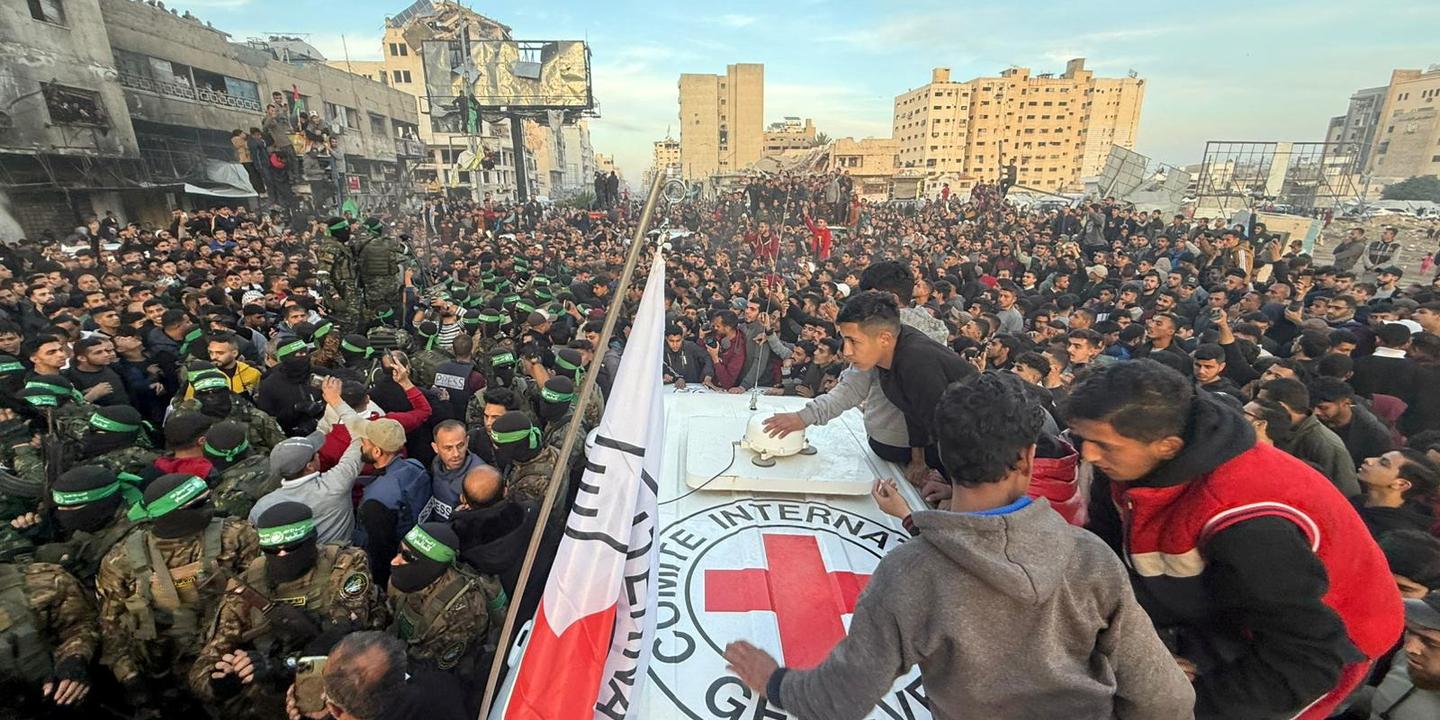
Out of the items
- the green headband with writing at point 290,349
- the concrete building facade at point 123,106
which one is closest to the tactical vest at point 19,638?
the green headband with writing at point 290,349

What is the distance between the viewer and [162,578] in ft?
8.70

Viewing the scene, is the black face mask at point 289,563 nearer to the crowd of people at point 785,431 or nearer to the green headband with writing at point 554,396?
the crowd of people at point 785,431

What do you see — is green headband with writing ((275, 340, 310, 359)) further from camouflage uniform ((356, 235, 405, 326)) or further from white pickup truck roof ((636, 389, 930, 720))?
white pickup truck roof ((636, 389, 930, 720))

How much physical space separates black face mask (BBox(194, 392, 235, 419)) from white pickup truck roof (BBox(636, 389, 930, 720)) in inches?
114

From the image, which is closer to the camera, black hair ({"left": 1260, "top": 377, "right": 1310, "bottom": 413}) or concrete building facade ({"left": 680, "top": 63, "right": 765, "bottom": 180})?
black hair ({"left": 1260, "top": 377, "right": 1310, "bottom": 413})

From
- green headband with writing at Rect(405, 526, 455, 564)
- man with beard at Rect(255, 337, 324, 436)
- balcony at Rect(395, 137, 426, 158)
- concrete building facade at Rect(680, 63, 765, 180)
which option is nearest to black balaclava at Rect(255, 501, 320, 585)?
green headband with writing at Rect(405, 526, 455, 564)

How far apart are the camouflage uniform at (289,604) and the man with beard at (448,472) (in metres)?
0.67

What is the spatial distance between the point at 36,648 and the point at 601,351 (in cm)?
308

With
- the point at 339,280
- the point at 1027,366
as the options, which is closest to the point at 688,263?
the point at 339,280

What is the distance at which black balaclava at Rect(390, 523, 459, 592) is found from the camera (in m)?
2.46

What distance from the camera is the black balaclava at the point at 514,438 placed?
11.0 ft

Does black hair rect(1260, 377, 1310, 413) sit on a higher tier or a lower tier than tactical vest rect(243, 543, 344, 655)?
higher

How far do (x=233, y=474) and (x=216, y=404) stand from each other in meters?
0.77

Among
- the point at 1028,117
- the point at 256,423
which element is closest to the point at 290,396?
the point at 256,423
